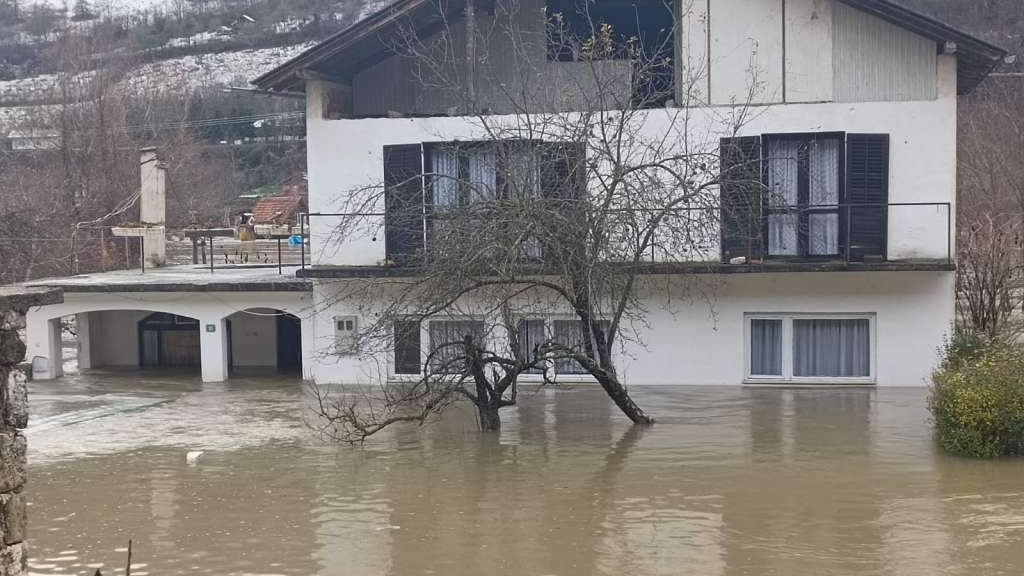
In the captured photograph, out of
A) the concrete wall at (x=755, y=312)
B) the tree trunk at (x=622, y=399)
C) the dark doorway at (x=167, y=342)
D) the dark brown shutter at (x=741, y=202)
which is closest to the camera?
the tree trunk at (x=622, y=399)

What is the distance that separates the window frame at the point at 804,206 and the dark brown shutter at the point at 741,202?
210 millimetres

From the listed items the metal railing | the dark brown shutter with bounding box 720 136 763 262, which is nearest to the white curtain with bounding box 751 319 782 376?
the metal railing

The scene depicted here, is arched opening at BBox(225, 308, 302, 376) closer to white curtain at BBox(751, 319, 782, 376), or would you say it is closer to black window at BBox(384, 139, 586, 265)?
black window at BBox(384, 139, 586, 265)

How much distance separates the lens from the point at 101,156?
50.3 metres

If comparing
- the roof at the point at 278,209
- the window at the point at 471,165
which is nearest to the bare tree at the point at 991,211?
the window at the point at 471,165

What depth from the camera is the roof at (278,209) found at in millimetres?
39438

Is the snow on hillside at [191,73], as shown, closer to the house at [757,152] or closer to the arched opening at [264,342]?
the arched opening at [264,342]

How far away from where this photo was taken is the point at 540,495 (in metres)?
14.5

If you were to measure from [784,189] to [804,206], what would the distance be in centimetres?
47

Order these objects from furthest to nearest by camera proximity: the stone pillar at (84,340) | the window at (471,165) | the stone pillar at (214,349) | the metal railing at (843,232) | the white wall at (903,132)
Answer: the stone pillar at (84,340)
the stone pillar at (214,349)
the white wall at (903,132)
the metal railing at (843,232)
the window at (471,165)

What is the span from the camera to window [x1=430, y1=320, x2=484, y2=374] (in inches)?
699

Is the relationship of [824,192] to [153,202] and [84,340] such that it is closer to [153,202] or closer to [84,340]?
[84,340]

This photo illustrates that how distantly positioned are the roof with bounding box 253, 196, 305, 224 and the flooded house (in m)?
15.1

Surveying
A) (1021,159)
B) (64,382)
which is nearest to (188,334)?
(64,382)
